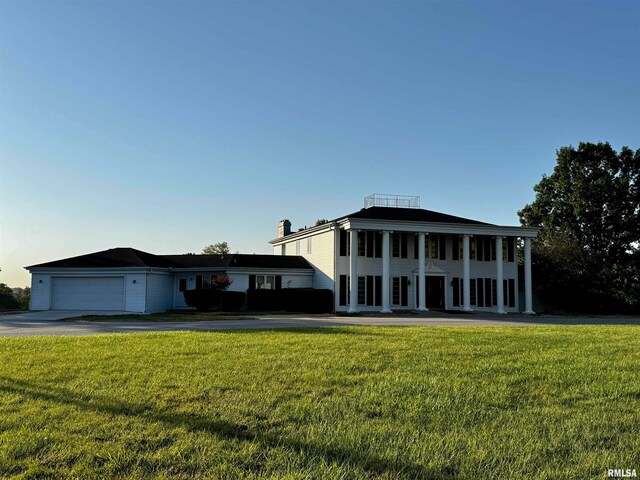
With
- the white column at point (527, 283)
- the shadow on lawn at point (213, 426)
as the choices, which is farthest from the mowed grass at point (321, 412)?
the white column at point (527, 283)

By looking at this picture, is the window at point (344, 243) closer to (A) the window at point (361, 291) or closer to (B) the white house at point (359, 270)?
(B) the white house at point (359, 270)

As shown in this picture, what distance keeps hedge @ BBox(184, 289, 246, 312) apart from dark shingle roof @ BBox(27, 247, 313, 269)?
2260 mm

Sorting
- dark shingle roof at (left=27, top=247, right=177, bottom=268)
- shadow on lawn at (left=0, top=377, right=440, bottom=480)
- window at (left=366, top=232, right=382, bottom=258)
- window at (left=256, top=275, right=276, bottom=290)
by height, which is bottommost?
shadow on lawn at (left=0, top=377, right=440, bottom=480)

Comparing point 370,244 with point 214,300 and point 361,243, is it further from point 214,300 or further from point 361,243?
point 214,300

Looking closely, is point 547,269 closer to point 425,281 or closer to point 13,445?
point 425,281

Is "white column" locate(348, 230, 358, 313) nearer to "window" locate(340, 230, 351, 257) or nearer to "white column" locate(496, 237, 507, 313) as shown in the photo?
"window" locate(340, 230, 351, 257)

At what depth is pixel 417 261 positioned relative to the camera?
111ft

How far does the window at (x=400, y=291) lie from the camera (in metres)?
33.2

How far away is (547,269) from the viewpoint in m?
36.9

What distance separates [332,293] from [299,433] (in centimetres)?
2648

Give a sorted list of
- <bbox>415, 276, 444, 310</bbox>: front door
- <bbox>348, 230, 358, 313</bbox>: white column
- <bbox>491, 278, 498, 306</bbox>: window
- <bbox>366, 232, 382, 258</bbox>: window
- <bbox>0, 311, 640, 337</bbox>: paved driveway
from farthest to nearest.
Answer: <bbox>491, 278, 498, 306</bbox>: window < <bbox>415, 276, 444, 310</bbox>: front door < <bbox>366, 232, 382, 258</bbox>: window < <bbox>348, 230, 358, 313</bbox>: white column < <bbox>0, 311, 640, 337</bbox>: paved driveway

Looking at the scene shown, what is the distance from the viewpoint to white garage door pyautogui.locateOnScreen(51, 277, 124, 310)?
105 feet

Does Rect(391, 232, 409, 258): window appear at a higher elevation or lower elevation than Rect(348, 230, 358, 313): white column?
higher

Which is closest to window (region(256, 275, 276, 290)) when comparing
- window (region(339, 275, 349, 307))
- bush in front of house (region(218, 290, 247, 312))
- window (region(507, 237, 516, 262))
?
bush in front of house (region(218, 290, 247, 312))
